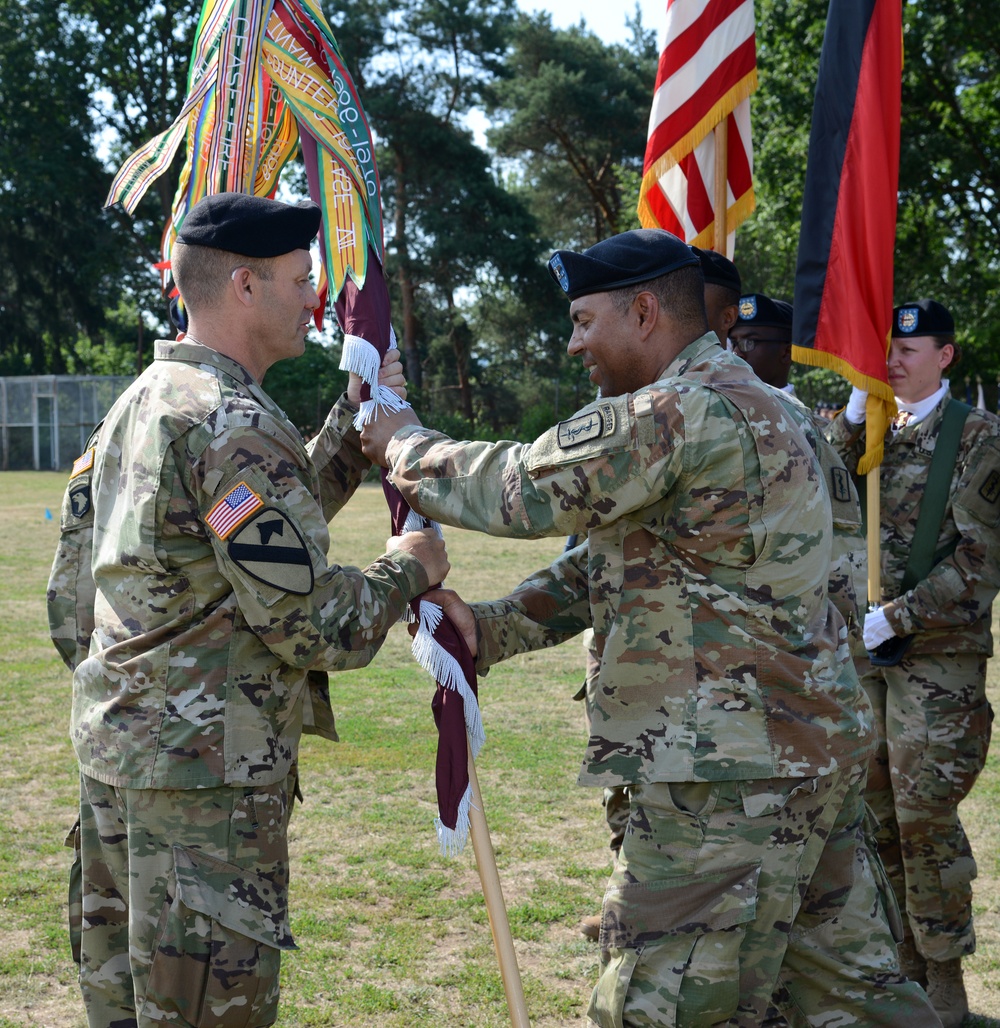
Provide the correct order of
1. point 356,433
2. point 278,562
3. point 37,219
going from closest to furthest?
point 278,562 < point 356,433 < point 37,219

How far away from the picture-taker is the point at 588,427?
2779 millimetres

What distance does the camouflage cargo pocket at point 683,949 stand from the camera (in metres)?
2.70

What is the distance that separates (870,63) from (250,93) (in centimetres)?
282

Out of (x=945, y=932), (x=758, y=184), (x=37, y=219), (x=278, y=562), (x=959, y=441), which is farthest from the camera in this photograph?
(x=37, y=219)

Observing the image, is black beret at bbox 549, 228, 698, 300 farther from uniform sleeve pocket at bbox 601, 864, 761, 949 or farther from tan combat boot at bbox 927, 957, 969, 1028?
tan combat boot at bbox 927, 957, 969, 1028

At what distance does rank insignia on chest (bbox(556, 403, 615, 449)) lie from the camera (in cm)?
276

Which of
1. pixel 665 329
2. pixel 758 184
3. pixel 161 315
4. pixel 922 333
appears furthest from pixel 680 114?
pixel 161 315

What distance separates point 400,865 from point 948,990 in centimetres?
244

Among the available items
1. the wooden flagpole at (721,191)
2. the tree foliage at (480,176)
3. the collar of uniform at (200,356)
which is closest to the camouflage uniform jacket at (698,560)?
the collar of uniform at (200,356)

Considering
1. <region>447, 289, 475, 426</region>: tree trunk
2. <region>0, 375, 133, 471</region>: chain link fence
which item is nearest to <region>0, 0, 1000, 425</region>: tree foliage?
<region>447, 289, 475, 426</region>: tree trunk

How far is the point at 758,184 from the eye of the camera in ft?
67.7

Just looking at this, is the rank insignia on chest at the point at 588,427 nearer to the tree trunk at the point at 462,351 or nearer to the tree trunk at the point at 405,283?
the tree trunk at the point at 405,283

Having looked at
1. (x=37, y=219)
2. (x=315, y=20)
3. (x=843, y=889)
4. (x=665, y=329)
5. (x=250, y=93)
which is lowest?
(x=843, y=889)

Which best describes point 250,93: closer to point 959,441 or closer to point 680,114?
point 680,114
